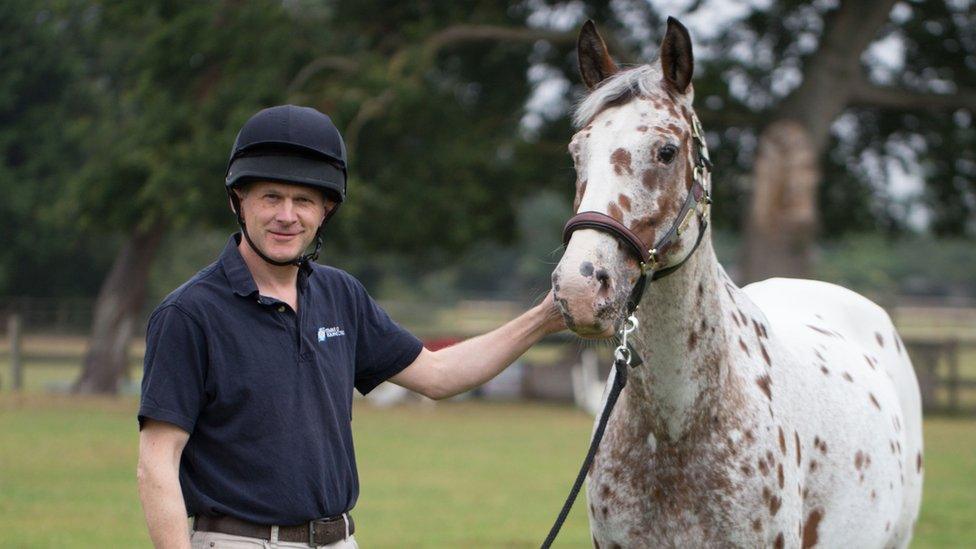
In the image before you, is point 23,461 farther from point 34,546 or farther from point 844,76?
point 844,76

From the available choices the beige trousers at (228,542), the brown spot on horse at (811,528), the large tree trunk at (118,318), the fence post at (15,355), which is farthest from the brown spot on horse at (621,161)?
the fence post at (15,355)

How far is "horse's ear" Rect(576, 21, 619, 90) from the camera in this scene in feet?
12.7

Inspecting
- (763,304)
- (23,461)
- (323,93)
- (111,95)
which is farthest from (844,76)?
(111,95)

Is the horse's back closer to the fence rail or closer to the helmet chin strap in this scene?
the helmet chin strap

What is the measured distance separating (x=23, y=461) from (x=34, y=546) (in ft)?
16.0

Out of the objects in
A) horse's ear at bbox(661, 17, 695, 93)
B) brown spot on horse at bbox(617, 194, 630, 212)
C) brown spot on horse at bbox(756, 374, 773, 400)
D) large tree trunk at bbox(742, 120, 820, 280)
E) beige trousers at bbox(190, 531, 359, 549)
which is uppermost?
large tree trunk at bbox(742, 120, 820, 280)

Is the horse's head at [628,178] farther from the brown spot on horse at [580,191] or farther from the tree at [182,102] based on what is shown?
the tree at [182,102]

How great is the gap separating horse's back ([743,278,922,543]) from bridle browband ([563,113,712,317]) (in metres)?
0.82

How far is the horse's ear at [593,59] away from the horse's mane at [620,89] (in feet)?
0.59

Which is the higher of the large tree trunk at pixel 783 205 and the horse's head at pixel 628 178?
the large tree trunk at pixel 783 205

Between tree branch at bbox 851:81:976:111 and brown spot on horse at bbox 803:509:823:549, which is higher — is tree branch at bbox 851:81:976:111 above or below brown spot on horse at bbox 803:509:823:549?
above

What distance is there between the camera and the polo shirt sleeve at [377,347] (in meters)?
3.70

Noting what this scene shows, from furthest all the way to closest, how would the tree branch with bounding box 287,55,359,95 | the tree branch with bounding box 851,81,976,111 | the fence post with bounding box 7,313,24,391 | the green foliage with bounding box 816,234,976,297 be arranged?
the green foliage with bounding box 816,234,976,297, the fence post with bounding box 7,313,24,391, the tree branch with bounding box 851,81,976,111, the tree branch with bounding box 287,55,359,95

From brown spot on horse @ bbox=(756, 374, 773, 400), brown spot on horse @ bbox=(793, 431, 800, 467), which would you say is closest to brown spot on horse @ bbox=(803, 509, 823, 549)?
brown spot on horse @ bbox=(793, 431, 800, 467)
